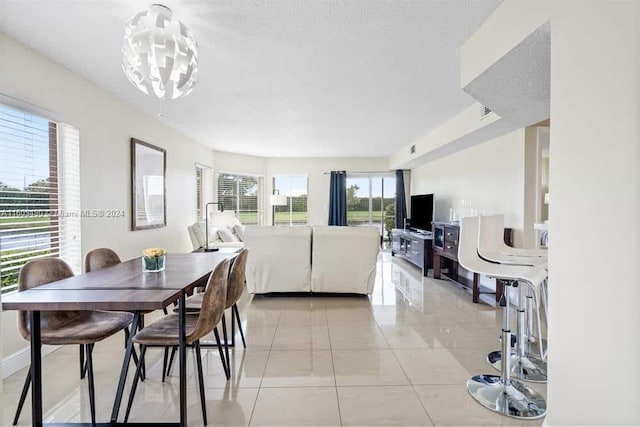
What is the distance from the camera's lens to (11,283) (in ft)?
8.52

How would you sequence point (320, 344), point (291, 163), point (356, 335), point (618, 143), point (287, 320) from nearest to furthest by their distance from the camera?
point (618, 143)
point (320, 344)
point (356, 335)
point (287, 320)
point (291, 163)

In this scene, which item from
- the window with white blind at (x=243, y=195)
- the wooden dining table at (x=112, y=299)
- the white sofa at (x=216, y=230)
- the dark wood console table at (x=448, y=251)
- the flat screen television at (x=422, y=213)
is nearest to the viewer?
the wooden dining table at (x=112, y=299)

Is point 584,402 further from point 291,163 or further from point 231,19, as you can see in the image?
point 291,163

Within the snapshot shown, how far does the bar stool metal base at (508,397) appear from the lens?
1.98 m

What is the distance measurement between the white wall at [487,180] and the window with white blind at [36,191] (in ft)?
15.8

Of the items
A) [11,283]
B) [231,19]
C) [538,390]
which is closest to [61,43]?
[231,19]

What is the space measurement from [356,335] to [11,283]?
9.28 feet

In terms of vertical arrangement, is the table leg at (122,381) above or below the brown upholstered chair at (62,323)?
below

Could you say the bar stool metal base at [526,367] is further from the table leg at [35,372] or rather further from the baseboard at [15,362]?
the baseboard at [15,362]

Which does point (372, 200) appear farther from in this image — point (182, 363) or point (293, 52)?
point (182, 363)

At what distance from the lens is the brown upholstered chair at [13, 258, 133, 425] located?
1.89 m

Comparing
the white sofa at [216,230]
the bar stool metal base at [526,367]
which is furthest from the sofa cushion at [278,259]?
the bar stool metal base at [526,367]

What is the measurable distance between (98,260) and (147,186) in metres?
2.08

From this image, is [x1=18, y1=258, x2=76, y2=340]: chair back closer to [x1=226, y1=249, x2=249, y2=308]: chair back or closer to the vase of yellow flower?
the vase of yellow flower
